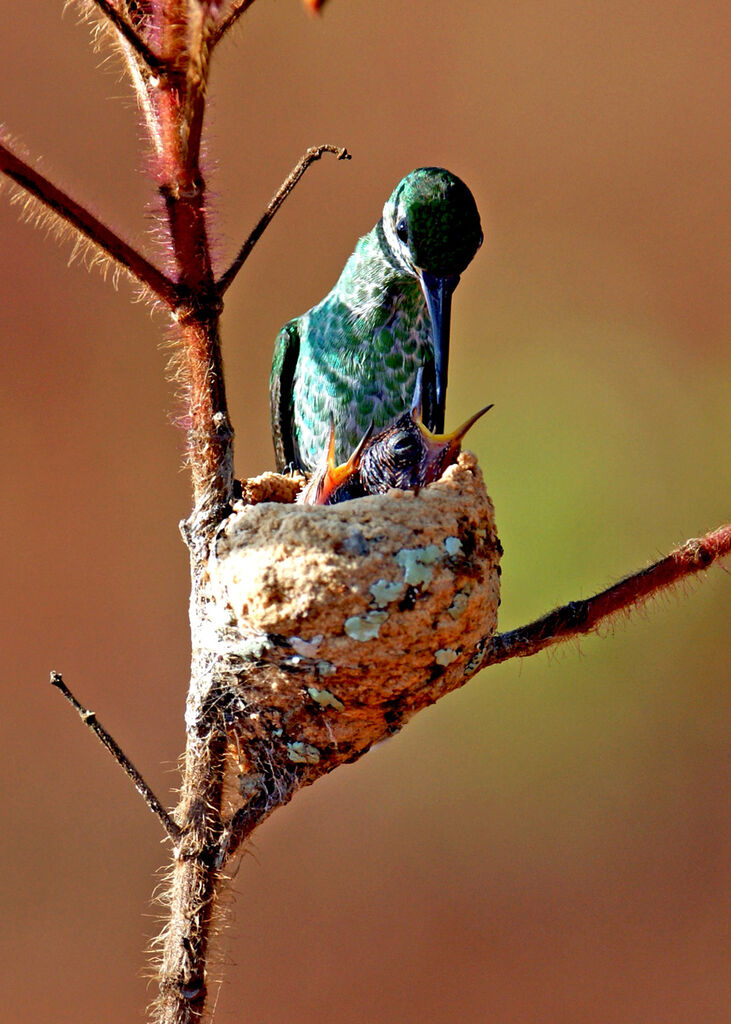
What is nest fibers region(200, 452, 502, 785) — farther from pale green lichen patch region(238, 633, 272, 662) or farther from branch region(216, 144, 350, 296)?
branch region(216, 144, 350, 296)

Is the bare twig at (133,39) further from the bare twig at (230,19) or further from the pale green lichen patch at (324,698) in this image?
the pale green lichen patch at (324,698)

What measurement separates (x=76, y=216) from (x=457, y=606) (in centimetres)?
97

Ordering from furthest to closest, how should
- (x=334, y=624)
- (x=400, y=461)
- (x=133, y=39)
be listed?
(x=400, y=461), (x=334, y=624), (x=133, y=39)

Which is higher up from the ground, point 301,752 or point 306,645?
point 306,645

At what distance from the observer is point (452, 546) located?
6.80ft

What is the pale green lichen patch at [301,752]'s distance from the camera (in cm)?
201

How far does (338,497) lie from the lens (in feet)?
9.24

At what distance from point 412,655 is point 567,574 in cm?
345

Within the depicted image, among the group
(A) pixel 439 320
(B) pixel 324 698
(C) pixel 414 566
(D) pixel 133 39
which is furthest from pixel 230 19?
(A) pixel 439 320

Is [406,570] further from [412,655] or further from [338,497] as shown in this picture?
[338,497]

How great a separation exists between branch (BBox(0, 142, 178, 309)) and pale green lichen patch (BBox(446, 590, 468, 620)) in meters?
0.82

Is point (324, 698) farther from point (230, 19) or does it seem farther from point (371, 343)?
point (371, 343)

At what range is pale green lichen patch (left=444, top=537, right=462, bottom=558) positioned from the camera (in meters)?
2.06

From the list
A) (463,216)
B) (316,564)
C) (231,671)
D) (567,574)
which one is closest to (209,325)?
(316,564)
